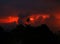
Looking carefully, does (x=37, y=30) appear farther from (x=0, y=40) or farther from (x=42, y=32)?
(x=0, y=40)

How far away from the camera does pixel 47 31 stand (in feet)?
39.9

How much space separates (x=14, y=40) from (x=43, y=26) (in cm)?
203

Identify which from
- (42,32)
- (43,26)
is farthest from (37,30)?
(43,26)

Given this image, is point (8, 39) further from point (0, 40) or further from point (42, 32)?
point (42, 32)

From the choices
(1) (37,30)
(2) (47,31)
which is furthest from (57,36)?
(1) (37,30)

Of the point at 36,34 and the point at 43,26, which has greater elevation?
the point at 43,26

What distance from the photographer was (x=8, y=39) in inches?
442

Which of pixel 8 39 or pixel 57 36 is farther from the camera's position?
pixel 57 36

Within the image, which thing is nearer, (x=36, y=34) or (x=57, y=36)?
(x=36, y=34)

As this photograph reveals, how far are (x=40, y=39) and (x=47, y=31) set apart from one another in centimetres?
101

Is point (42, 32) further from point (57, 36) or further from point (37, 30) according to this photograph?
point (57, 36)

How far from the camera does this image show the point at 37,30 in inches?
452

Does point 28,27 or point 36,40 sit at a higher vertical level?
point 28,27

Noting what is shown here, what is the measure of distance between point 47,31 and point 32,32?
130 cm
